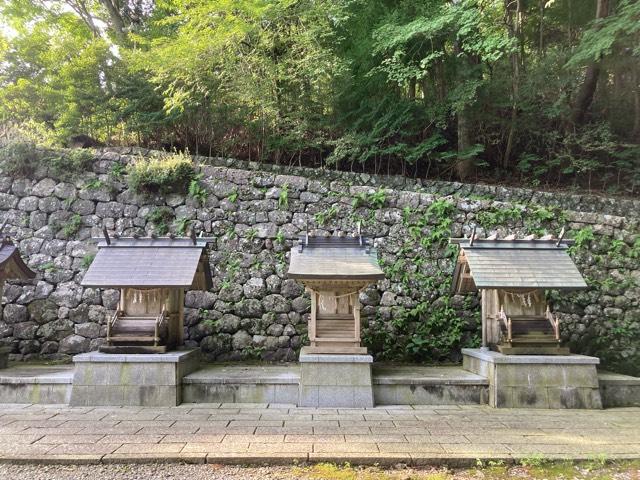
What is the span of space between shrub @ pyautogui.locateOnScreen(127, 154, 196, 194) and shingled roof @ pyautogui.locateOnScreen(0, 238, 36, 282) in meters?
2.74

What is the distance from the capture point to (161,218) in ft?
30.3

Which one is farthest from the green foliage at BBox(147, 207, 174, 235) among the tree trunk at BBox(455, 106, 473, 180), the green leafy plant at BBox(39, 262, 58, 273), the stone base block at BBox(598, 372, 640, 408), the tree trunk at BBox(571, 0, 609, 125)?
the tree trunk at BBox(571, 0, 609, 125)

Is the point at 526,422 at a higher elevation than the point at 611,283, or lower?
lower

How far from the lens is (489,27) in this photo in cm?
1049

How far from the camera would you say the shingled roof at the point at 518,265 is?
6238 mm

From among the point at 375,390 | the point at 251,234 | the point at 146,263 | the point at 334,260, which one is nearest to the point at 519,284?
the point at 375,390

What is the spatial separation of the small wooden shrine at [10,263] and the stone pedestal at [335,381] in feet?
18.0

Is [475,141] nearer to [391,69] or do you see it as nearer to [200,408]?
[391,69]

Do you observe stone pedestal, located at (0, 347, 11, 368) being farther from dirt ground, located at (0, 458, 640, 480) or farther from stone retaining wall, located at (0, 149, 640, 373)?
dirt ground, located at (0, 458, 640, 480)

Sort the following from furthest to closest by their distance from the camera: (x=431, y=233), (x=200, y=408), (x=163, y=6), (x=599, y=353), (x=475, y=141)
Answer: (x=163, y=6), (x=475, y=141), (x=431, y=233), (x=599, y=353), (x=200, y=408)

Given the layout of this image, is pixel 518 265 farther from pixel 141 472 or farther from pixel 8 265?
pixel 8 265

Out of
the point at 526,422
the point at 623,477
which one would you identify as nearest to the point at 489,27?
the point at 526,422

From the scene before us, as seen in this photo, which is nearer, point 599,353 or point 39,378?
point 39,378

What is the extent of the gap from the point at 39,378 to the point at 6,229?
4614 millimetres
